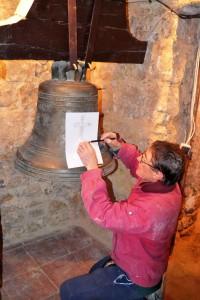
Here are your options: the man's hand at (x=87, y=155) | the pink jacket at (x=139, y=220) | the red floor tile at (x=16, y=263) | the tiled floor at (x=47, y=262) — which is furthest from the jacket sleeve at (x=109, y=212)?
the red floor tile at (x=16, y=263)

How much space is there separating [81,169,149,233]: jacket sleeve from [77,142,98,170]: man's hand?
0.11 metres

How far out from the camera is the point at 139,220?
1561mm

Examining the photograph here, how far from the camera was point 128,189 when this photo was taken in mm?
2691

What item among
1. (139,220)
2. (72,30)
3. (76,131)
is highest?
(72,30)

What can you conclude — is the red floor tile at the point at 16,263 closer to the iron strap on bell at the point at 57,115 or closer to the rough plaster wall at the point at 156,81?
the rough plaster wall at the point at 156,81

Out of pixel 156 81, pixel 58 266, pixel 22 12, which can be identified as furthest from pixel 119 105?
pixel 58 266

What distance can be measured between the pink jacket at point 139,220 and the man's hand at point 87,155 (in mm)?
32

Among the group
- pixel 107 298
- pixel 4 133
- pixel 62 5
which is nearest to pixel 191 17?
pixel 62 5

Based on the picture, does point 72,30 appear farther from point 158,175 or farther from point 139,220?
point 139,220

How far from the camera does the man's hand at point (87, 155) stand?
1.38 meters

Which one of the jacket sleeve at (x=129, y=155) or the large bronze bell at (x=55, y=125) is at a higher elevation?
the large bronze bell at (x=55, y=125)

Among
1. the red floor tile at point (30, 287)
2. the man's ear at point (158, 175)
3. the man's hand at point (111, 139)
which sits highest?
the man's hand at point (111, 139)

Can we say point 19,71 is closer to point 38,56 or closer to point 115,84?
point 115,84

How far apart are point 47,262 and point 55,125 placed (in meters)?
1.64
